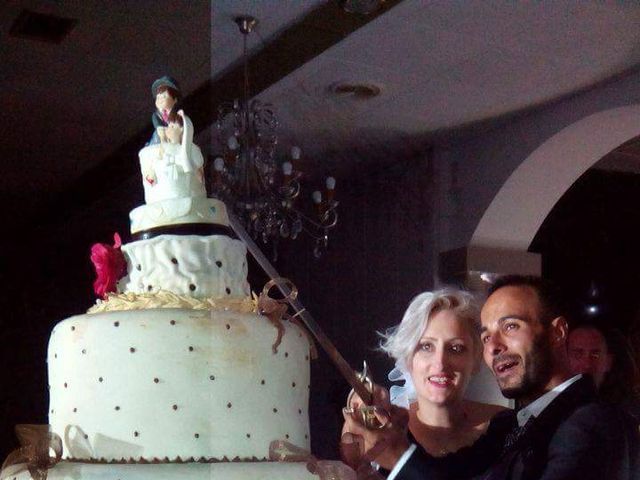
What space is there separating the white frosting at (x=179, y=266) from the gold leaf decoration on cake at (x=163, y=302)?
0.6 inches

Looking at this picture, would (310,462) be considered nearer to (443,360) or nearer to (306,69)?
(443,360)

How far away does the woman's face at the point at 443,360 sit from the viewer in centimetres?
136

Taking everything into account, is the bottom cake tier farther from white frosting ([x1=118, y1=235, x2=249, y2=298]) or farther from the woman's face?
the woman's face

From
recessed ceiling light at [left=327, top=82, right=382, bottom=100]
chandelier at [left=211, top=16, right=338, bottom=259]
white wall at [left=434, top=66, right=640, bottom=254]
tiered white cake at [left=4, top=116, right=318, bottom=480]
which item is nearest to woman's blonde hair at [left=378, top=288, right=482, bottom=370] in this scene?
tiered white cake at [left=4, top=116, right=318, bottom=480]

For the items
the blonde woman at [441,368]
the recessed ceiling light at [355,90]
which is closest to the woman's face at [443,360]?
the blonde woman at [441,368]

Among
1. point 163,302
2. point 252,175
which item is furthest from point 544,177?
point 163,302

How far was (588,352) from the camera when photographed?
1.33m

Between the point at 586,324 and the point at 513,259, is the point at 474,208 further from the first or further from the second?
Answer: the point at 586,324

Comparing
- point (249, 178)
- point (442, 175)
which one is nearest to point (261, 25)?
point (249, 178)

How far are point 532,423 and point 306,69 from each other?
1.87 m

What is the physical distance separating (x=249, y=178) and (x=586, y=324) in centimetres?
142

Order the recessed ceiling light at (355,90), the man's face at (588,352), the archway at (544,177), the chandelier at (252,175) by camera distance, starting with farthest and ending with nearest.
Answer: the recessed ceiling light at (355,90) → the chandelier at (252,175) → the archway at (544,177) → the man's face at (588,352)

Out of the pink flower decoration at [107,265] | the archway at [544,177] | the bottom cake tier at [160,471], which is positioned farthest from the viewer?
the archway at [544,177]

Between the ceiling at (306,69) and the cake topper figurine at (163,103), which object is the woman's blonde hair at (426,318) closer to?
the cake topper figurine at (163,103)
